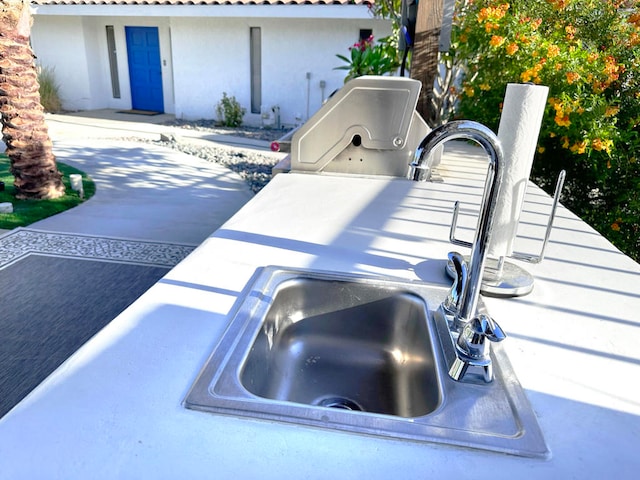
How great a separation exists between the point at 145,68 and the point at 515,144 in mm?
12048

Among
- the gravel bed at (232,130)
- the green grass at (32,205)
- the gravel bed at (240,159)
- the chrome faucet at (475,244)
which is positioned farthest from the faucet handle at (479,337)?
the gravel bed at (232,130)

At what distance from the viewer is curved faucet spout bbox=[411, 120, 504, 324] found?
914mm

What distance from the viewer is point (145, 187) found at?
5.66m

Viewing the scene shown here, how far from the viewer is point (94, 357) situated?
0.91 meters

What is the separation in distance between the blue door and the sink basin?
11.5 m

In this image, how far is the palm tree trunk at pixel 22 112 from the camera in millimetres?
4340

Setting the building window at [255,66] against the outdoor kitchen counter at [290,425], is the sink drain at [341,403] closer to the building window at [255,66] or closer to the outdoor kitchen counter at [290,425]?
the outdoor kitchen counter at [290,425]

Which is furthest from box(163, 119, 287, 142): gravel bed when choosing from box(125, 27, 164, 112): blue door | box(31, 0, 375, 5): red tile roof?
box(31, 0, 375, 5): red tile roof

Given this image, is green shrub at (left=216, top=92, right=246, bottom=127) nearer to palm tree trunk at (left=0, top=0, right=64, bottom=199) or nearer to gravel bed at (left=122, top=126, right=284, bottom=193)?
gravel bed at (left=122, top=126, right=284, bottom=193)

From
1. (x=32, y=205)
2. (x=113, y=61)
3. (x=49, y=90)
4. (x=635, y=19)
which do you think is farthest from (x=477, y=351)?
(x=113, y=61)

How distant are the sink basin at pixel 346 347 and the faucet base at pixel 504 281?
0.67 feet

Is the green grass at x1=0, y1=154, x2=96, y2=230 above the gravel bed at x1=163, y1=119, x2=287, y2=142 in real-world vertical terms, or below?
below

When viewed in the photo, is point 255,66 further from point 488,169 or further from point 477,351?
point 477,351

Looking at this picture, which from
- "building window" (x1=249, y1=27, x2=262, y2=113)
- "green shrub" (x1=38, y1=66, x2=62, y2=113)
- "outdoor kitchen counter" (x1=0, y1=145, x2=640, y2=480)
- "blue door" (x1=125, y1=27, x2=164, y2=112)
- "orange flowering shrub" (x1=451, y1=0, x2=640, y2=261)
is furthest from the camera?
"blue door" (x1=125, y1=27, x2=164, y2=112)
